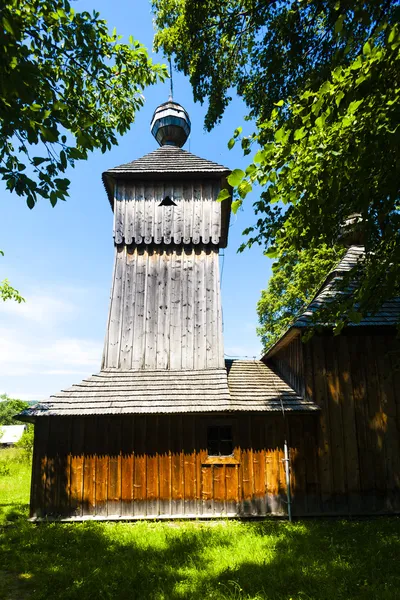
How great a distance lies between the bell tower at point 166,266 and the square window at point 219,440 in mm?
2237

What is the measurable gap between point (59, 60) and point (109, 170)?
839 cm

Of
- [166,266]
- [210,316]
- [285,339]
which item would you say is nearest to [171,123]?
[166,266]

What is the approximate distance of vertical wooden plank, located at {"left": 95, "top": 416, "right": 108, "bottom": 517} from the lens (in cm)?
991

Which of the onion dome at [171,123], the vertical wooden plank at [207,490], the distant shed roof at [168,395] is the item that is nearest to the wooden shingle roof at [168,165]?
the onion dome at [171,123]

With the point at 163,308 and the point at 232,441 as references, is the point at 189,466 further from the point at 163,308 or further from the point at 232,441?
the point at 163,308

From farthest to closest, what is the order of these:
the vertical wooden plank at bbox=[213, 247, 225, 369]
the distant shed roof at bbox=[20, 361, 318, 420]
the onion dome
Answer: the onion dome → the vertical wooden plank at bbox=[213, 247, 225, 369] → the distant shed roof at bbox=[20, 361, 318, 420]

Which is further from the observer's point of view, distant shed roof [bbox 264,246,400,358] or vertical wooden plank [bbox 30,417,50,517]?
distant shed roof [bbox 264,246,400,358]

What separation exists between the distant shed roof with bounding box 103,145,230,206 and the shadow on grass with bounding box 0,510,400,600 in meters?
11.0

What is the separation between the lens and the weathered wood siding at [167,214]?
13.8 metres

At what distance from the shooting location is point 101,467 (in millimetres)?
10070

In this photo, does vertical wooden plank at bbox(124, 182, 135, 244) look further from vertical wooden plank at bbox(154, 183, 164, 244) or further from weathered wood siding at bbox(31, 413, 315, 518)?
weathered wood siding at bbox(31, 413, 315, 518)

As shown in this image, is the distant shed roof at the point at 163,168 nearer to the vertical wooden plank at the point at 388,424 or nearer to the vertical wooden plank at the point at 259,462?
the vertical wooden plank at the point at 388,424

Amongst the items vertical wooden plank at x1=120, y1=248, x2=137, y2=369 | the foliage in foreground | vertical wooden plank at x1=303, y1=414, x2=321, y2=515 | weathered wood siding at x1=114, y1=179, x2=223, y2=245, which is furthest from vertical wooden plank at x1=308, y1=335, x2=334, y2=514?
the foliage in foreground

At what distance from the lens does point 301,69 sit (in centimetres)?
968
